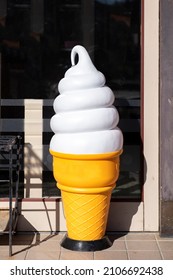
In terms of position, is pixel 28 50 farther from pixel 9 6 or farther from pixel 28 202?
pixel 28 202

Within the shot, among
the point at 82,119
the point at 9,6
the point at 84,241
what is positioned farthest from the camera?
the point at 9,6

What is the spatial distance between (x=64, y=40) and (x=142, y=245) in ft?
6.66

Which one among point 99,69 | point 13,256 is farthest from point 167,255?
point 99,69

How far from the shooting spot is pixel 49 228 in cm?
579

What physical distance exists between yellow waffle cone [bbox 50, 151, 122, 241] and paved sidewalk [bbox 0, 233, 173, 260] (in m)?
0.19

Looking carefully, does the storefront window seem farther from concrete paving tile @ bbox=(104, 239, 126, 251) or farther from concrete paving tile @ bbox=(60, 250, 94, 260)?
concrete paving tile @ bbox=(60, 250, 94, 260)

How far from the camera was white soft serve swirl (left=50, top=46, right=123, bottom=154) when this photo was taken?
495cm

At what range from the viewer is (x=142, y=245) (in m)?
5.46

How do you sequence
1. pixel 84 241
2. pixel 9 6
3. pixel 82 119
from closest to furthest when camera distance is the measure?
pixel 82 119 < pixel 84 241 < pixel 9 6

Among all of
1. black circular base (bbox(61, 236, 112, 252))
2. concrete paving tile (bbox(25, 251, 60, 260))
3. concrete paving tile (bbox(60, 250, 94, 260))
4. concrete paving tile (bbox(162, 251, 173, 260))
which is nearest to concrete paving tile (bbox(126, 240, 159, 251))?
concrete paving tile (bbox(162, 251, 173, 260))

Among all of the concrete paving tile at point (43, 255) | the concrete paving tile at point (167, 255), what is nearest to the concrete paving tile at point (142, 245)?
the concrete paving tile at point (167, 255)

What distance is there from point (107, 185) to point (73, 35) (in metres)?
1.52

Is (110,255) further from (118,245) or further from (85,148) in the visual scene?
(85,148)
